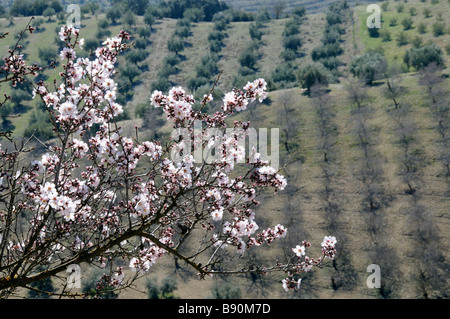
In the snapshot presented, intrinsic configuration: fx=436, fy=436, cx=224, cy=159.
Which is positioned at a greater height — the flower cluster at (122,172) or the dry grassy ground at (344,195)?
the flower cluster at (122,172)

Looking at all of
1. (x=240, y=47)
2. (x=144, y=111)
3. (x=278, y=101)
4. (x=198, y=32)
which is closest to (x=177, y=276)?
(x=278, y=101)

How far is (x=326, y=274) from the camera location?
3859 centimetres

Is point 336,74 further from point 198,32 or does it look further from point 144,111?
point 198,32

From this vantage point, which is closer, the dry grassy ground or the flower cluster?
the flower cluster

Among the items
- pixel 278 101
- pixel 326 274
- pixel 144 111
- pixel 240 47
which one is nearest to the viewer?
pixel 326 274

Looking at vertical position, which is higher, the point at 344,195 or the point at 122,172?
the point at 122,172

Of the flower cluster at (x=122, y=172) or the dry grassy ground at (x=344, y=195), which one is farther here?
the dry grassy ground at (x=344, y=195)

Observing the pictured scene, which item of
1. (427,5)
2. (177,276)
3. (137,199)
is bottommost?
(177,276)

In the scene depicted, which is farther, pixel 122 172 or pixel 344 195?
pixel 344 195

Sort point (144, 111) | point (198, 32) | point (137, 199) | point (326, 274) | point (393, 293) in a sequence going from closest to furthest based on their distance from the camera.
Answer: point (137, 199) < point (393, 293) < point (326, 274) < point (144, 111) < point (198, 32)

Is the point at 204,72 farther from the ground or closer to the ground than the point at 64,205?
farther from the ground

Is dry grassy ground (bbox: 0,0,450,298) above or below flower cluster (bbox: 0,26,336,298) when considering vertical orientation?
below

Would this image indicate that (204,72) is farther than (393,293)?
Yes

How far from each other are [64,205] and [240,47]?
107487 millimetres
